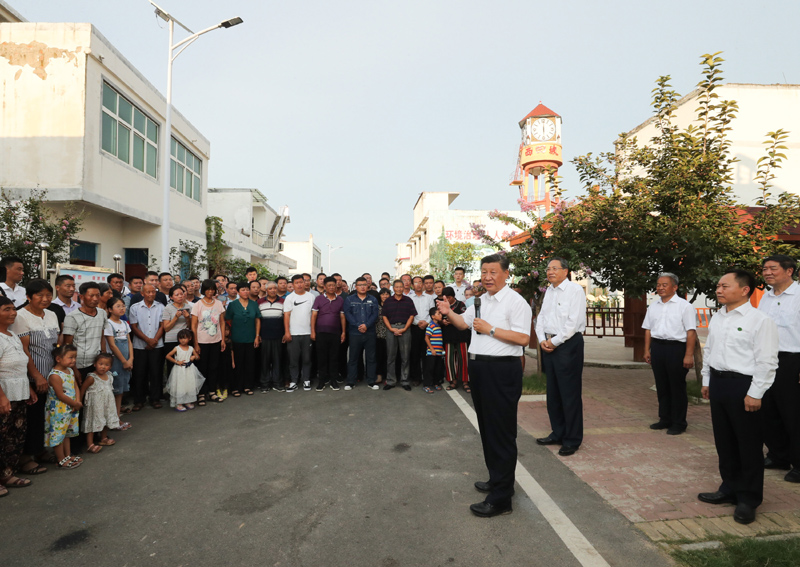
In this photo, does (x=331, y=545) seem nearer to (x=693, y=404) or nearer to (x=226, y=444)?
(x=226, y=444)

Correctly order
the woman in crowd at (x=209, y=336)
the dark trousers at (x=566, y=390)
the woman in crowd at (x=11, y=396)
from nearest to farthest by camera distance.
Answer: the woman in crowd at (x=11, y=396) < the dark trousers at (x=566, y=390) < the woman in crowd at (x=209, y=336)

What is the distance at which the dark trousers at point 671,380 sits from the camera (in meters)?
5.68

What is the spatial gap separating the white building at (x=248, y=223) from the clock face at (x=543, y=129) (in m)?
18.8

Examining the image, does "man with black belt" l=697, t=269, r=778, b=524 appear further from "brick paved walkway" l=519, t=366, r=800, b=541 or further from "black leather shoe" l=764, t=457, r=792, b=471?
"black leather shoe" l=764, t=457, r=792, b=471

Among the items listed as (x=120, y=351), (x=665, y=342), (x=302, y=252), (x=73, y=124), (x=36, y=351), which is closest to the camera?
(x=36, y=351)

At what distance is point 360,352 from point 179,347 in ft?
9.84

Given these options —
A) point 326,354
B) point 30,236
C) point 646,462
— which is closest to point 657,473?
point 646,462

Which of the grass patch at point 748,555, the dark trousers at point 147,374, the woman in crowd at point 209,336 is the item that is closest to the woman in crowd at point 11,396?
the dark trousers at point 147,374

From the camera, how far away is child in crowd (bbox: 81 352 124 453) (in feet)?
17.0

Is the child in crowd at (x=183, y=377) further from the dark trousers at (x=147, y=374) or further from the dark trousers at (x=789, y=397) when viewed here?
the dark trousers at (x=789, y=397)

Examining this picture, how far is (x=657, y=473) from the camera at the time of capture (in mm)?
4422

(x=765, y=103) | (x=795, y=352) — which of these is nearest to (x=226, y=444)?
(x=795, y=352)

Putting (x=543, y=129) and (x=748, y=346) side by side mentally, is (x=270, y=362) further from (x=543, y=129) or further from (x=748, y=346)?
(x=543, y=129)

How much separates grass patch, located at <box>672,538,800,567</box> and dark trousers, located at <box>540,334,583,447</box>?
198cm
